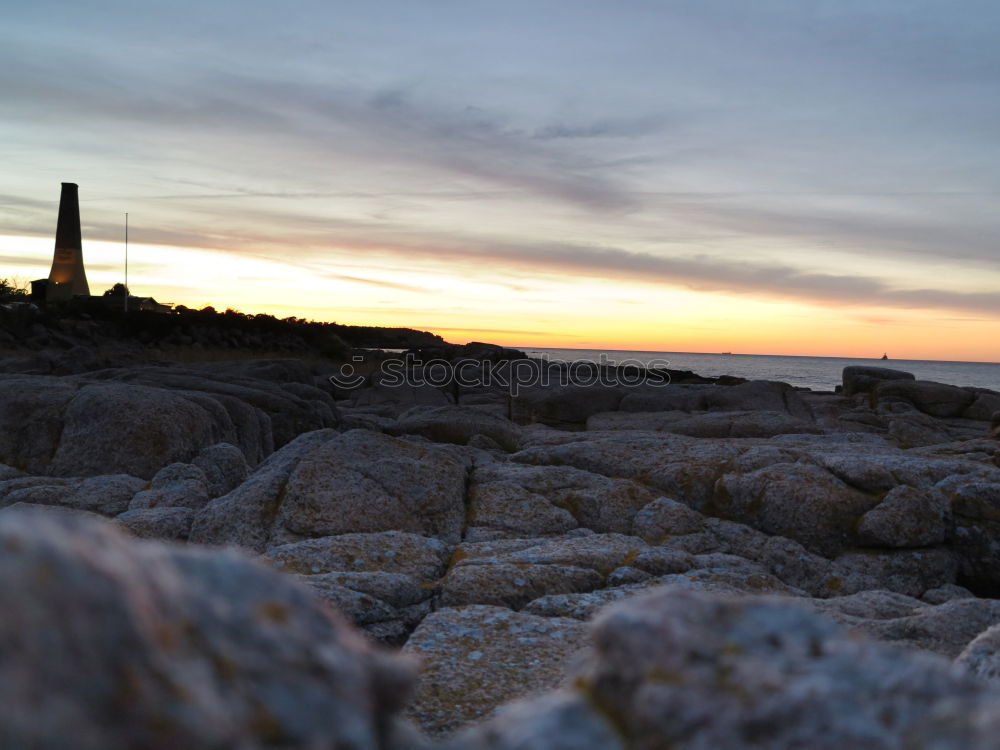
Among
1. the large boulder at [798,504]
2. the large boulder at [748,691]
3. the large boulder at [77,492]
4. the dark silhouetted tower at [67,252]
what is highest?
the dark silhouetted tower at [67,252]

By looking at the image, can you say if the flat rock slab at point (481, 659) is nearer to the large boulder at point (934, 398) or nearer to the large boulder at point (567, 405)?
the large boulder at point (567, 405)

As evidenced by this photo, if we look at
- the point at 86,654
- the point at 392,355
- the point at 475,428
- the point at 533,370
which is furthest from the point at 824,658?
the point at 392,355

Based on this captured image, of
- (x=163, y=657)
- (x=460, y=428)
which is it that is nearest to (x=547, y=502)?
(x=460, y=428)

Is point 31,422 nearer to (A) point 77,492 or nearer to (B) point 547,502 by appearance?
(A) point 77,492

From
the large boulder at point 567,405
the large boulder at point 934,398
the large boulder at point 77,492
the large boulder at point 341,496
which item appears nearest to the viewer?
the large boulder at point 341,496

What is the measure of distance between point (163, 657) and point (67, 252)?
9383cm

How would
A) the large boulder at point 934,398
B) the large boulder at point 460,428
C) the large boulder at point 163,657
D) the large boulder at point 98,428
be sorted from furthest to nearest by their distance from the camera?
the large boulder at point 934,398, the large boulder at point 460,428, the large boulder at point 98,428, the large boulder at point 163,657

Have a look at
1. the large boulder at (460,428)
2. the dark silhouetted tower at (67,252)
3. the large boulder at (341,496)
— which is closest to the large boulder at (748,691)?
the large boulder at (341,496)

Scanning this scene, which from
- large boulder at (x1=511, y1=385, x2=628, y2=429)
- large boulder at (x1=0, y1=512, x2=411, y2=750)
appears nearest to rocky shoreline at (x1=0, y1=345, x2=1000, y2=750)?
large boulder at (x1=0, y1=512, x2=411, y2=750)

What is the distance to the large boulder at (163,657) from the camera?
1.56 m

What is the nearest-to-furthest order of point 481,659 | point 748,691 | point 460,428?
point 748,691 → point 481,659 → point 460,428

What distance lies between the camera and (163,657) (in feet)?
5.61

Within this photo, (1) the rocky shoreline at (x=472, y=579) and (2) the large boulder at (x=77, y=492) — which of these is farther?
(2) the large boulder at (x=77, y=492)

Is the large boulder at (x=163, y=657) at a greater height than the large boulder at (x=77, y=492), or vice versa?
the large boulder at (x=163, y=657)
